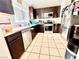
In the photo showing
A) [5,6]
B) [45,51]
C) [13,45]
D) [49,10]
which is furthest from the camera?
[49,10]

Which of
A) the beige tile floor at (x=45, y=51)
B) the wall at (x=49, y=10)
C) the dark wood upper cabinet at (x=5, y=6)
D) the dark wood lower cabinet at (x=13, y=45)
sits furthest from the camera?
the wall at (x=49, y=10)

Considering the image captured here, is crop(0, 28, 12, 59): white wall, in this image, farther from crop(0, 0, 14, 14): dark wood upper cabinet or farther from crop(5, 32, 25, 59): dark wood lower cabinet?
crop(0, 0, 14, 14): dark wood upper cabinet

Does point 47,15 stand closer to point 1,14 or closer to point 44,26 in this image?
point 44,26

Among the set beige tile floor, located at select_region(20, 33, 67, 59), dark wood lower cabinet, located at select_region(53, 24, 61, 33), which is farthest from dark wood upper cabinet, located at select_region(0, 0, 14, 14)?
dark wood lower cabinet, located at select_region(53, 24, 61, 33)

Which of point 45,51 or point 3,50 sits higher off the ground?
point 3,50

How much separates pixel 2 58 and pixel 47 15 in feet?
16.1

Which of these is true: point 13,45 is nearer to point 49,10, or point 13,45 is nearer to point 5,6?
point 5,6

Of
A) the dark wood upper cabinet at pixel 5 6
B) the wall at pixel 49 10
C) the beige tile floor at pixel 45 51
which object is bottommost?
the beige tile floor at pixel 45 51

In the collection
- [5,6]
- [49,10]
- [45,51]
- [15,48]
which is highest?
[49,10]

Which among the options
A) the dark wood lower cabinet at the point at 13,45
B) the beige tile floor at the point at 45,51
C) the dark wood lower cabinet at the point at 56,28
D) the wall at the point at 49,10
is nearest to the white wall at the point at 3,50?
the dark wood lower cabinet at the point at 13,45

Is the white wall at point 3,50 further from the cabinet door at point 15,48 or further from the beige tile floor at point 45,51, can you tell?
the beige tile floor at point 45,51

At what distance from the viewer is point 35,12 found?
5.79 m

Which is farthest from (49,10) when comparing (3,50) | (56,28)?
(3,50)

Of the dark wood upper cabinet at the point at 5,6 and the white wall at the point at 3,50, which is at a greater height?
the dark wood upper cabinet at the point at 5,6
